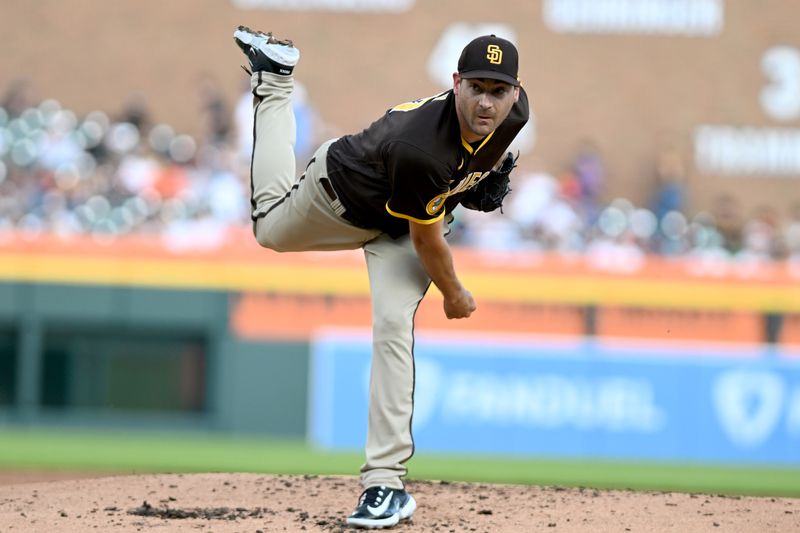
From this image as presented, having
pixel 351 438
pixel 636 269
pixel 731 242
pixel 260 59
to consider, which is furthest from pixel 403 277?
pixel 731 242

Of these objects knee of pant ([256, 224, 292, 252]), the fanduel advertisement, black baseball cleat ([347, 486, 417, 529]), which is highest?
knee of pant ([256, 224, 292, 252])

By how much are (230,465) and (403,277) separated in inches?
221

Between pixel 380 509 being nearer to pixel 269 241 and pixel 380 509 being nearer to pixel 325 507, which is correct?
pixel 325 507

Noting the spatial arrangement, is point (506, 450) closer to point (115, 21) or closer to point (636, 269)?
point (636, 269)

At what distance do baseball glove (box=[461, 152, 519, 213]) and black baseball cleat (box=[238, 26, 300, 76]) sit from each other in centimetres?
106

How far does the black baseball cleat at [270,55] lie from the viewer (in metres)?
5.64

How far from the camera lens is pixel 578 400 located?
1213cm

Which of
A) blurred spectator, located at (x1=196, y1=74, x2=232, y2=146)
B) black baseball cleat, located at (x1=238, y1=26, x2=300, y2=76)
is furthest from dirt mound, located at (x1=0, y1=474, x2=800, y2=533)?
blurred spectator, located at (x1=196, y1=74, x2=232, y2=146)

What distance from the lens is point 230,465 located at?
33.7 ft

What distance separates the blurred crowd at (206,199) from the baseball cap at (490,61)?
6816 millimetres

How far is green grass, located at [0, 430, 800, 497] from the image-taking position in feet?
32.7

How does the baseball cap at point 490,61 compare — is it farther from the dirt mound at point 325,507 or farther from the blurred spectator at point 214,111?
the blurred spectator at point 214,111

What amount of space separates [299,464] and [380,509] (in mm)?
5768

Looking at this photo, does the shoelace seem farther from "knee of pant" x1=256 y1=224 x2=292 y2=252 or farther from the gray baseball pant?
"knee of pant" x1=256 y1=224 x2=292 y2=252
